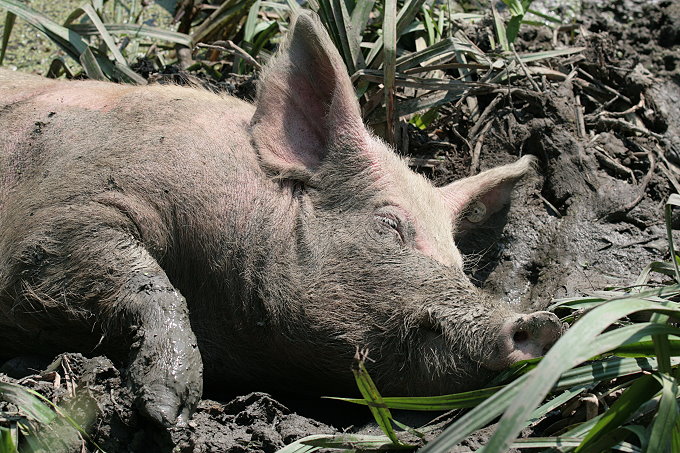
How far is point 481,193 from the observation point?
4.97m

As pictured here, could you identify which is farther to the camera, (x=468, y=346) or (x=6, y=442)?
(x=468, y=346)

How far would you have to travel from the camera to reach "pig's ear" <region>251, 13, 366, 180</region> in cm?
421

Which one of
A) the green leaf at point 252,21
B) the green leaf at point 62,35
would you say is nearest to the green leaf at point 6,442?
the green leaf at point 62,35

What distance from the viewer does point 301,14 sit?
423cm

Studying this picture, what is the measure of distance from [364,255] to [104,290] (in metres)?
1.10

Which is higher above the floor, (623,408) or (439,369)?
(623,408)

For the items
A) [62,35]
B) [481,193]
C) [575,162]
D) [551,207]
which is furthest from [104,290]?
[575,162]

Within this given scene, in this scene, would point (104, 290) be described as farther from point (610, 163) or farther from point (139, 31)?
point (610, 163)

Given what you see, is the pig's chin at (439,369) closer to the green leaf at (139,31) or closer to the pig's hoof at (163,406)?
the pig's hoof at (163,406)

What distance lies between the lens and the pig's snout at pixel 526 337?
337 cm

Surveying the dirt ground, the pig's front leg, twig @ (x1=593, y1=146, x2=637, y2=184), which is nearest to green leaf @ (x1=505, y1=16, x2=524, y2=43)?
the dirt ground

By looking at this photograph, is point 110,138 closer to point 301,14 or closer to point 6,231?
point 6,231

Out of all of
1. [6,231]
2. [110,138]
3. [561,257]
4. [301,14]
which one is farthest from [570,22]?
[6,231]

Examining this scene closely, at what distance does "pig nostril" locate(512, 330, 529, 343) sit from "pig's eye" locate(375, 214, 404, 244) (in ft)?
2.38
